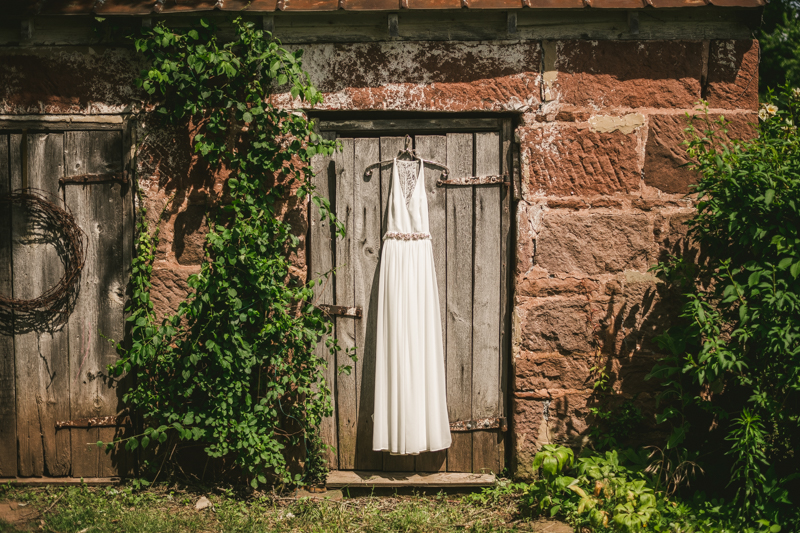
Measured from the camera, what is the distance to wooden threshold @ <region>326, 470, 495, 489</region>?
325 cm

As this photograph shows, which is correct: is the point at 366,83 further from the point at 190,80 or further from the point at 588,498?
the point at 588,498

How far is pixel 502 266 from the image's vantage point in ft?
10.8

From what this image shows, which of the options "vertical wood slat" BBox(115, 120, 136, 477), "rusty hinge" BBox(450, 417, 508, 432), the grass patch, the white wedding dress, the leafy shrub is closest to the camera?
the leafy shrub

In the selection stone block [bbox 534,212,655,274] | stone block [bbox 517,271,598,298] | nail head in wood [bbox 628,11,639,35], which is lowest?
stone block [bbox 517,271,598,298]

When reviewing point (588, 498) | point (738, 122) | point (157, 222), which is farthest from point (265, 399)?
point (738, 122)

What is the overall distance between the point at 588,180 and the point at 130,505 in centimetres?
327

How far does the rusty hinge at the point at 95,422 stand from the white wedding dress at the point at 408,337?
1.58 meters

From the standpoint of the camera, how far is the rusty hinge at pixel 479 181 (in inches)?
128

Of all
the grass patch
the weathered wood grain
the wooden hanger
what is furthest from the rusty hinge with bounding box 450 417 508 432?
the weathered wood grain

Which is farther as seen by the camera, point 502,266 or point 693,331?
point 502,266

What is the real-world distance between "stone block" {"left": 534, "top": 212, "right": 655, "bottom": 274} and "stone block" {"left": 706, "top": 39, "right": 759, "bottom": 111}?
2.77 ft

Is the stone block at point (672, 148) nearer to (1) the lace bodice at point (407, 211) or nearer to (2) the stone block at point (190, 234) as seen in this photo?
(1) the lace bodice at point (407, 211)

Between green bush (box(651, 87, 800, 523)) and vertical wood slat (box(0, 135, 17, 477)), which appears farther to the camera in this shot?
vertical wood slat (box(0, 135, 17, 477))

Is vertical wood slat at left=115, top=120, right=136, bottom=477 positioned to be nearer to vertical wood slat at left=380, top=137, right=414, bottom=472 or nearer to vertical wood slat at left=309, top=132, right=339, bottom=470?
vertical wood slat at left=309, top=132, right=339, bottom=470
